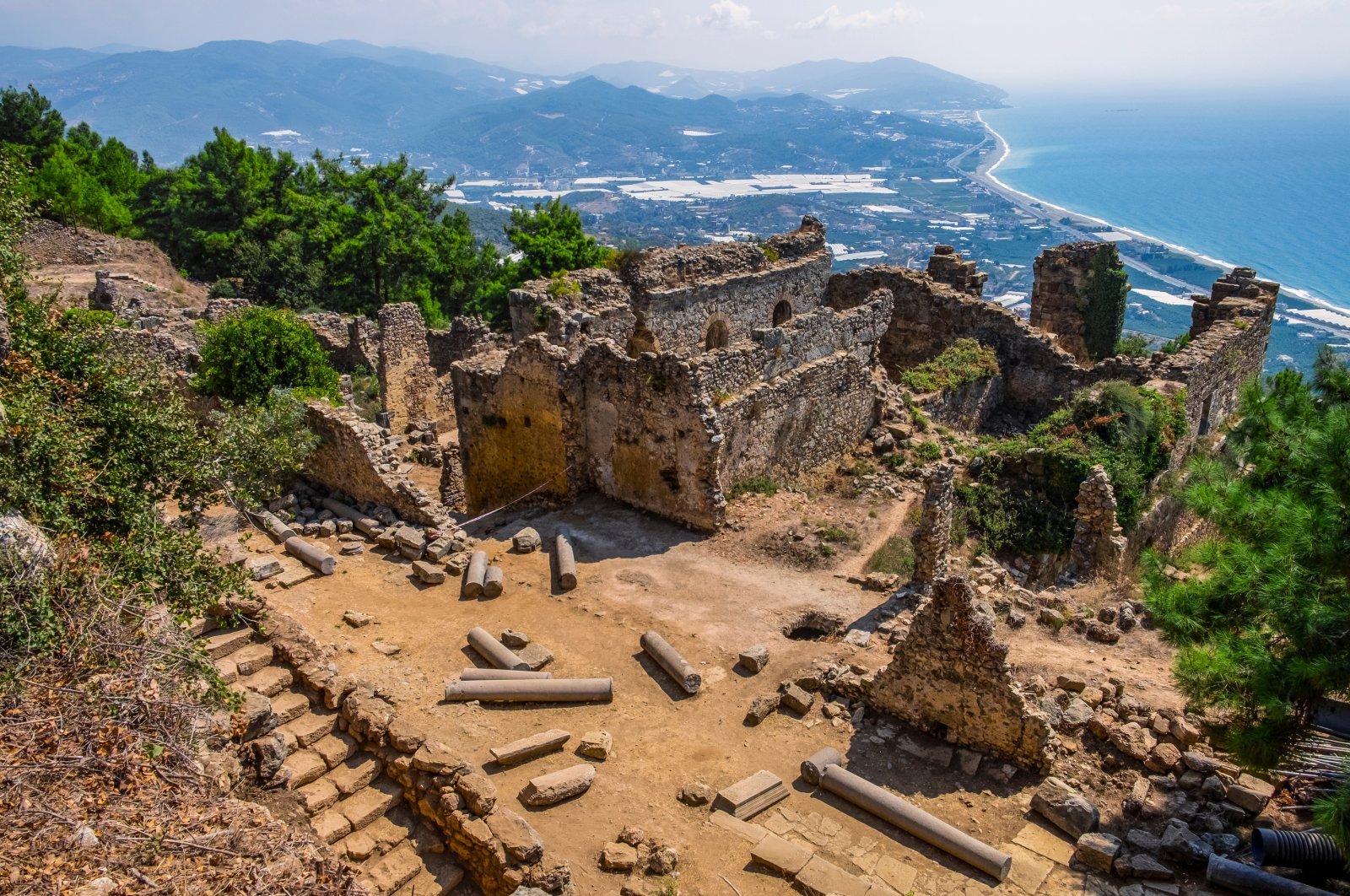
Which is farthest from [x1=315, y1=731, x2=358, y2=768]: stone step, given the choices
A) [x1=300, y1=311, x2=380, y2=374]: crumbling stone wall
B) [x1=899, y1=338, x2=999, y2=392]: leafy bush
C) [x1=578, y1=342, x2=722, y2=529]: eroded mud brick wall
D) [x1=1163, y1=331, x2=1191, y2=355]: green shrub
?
[x1=1163, y1=331, x2=1191, y2=355]: green shrub

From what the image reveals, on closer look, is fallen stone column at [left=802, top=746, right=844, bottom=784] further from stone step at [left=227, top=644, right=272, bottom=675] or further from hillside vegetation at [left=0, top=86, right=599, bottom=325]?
hillside vegetation at [left=0, top=86, right=599, bottom=325]

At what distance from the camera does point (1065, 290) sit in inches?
985

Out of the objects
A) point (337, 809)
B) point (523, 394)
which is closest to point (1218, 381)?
point (523, 394)

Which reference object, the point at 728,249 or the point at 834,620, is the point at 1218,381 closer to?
the point at 728,249

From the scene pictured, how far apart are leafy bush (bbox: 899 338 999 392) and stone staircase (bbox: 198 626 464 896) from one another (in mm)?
14793

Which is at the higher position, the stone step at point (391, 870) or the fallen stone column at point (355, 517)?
the fallen stone column at point (355, 517)

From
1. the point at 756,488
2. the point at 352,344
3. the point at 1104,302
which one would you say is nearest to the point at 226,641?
the point at 756,488

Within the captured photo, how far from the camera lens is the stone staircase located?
7652mm

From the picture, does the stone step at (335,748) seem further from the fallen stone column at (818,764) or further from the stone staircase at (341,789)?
the fallen stone column at (818,764)

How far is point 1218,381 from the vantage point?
20.2 meters

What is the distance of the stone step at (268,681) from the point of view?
9039 millimetres

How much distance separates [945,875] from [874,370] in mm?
12980

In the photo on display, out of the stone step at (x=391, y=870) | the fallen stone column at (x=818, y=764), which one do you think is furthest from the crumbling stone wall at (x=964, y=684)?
the stone step at (x=391, y=870)

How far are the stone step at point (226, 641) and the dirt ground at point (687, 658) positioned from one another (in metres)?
1.08
